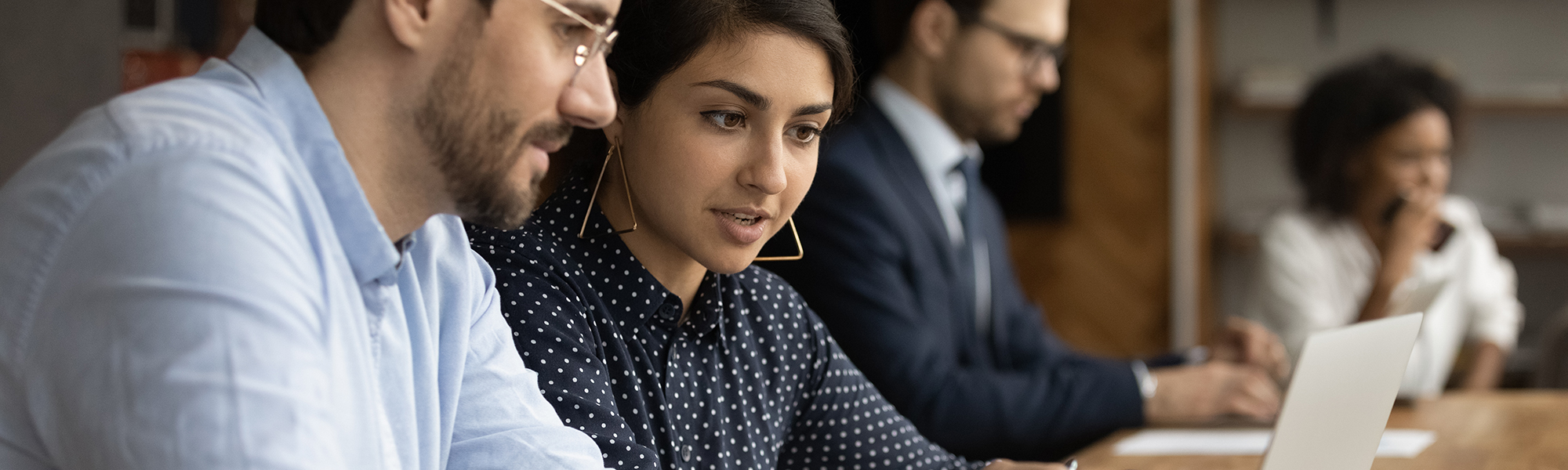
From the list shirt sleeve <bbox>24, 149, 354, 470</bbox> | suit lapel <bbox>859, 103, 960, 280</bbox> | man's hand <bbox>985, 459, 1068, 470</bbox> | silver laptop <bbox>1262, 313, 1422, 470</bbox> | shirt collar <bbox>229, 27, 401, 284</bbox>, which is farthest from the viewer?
suit lapel <bbox>859, 103, 960, 280</bbox>

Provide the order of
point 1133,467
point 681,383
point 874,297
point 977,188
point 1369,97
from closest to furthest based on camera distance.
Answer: point 681,383 → point 1133,467 → point 874,297 → point 977,188 → point 1369,97

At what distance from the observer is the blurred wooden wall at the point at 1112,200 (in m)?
3.87

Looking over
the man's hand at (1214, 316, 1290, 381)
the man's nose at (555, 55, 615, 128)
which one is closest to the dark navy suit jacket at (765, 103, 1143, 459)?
the man's hand at (1214, 316, 1290, 381)

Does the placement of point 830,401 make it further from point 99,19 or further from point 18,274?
point 99,19

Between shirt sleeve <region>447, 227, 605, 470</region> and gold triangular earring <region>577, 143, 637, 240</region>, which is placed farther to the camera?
gold triangular earring <region>577, 143, 637, 240</region>

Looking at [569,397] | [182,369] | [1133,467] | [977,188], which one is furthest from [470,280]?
[977,188]

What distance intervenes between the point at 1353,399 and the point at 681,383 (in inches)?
22.7

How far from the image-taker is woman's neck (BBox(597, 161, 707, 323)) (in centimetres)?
107

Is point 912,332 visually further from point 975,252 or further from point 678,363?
point 678,363

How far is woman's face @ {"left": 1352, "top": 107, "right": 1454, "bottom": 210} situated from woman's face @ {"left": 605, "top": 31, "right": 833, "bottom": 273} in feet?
7.36

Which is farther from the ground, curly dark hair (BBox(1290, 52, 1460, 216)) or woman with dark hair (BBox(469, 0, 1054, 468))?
woman with dark hair (BBox(469, 0, 1054, 468))

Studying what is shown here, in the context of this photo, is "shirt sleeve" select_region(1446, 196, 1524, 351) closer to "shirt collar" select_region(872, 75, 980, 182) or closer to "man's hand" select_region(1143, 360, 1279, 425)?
"man's hand" select_region(1143, 360, 1279, 425)

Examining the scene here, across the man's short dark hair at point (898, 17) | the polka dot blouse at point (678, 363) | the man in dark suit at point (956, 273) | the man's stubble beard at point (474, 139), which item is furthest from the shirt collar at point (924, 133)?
the man's stubble beard at point (474, 139)

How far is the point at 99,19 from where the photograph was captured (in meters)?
1.84
